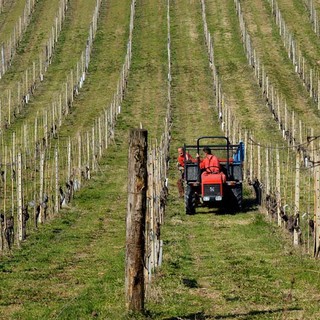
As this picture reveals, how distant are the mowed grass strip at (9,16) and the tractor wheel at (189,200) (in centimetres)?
3949

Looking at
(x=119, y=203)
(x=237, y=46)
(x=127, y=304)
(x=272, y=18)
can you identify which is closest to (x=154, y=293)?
(x=127, y=304)

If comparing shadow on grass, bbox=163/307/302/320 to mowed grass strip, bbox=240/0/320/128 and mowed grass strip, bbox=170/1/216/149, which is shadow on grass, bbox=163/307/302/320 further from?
mowed grass strip, bbox=240/0/320/128

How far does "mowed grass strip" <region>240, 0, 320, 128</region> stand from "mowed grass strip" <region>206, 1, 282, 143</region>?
108 centimetres

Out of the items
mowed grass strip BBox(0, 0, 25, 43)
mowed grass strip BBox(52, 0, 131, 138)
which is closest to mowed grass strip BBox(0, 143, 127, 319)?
mowed grass strip BBox(52, 0, 131, 138)

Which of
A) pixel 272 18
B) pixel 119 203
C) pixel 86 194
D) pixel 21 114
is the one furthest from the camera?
pixel 272 18

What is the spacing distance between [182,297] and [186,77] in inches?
1503

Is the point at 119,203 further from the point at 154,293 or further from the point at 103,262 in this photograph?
the point at 154,293

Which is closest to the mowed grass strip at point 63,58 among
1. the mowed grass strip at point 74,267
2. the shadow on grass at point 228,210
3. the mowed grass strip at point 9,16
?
the mowed grass strip at point 9,16

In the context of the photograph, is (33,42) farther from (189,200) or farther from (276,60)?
(189,200)

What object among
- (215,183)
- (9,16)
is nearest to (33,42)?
(9,16)

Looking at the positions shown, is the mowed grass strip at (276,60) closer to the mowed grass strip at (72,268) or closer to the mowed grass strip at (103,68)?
the mowed grass strip at (103,68)

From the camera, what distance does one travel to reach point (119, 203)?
927 inches

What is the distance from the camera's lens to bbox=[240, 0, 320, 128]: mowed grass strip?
42.2 m

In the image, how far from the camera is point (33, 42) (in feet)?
189
